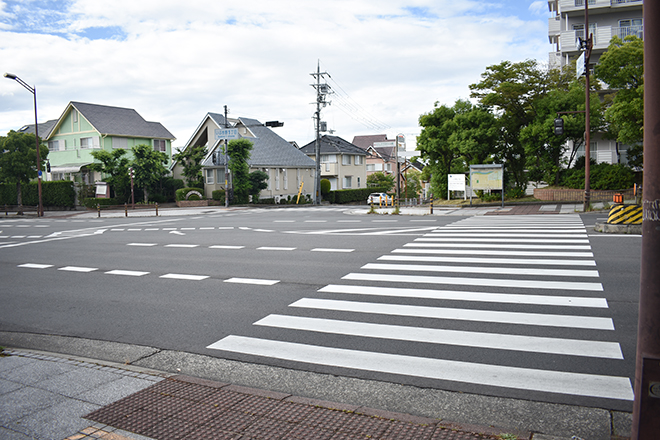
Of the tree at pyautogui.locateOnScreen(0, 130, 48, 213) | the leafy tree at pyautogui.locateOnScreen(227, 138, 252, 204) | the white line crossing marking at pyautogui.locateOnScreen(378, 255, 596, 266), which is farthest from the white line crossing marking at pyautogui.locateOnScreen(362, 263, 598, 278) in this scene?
the tree at pyautogui.locateOnScreen(0, 130, 48, 213)

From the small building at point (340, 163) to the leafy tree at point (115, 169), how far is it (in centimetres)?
2400

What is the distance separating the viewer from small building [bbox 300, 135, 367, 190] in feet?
201

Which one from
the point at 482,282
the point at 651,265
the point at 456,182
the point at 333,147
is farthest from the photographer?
the point at 333,147

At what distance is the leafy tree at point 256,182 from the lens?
4650cm

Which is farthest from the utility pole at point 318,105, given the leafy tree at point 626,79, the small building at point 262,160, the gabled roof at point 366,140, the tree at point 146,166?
the gabled roof at point 366,140

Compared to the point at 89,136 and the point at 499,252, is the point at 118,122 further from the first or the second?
the point at 499,252

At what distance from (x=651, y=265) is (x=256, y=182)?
148 feet

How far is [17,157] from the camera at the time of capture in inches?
1580

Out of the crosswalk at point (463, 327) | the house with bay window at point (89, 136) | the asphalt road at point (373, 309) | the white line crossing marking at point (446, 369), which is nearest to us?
the white line crossing marking at point (446, 369)

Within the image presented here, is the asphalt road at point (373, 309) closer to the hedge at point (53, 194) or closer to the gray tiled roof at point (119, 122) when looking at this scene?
the hedge at point (53, 194)

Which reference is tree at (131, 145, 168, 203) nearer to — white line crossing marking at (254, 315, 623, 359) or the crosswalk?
the crosswalk

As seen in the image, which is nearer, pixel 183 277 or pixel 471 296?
pixel 471 296

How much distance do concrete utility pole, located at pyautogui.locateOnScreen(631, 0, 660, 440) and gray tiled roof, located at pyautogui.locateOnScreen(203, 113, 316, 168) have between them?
47.1m

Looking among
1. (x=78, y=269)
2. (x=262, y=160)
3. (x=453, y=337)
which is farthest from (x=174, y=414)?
(x=262, y=160)
